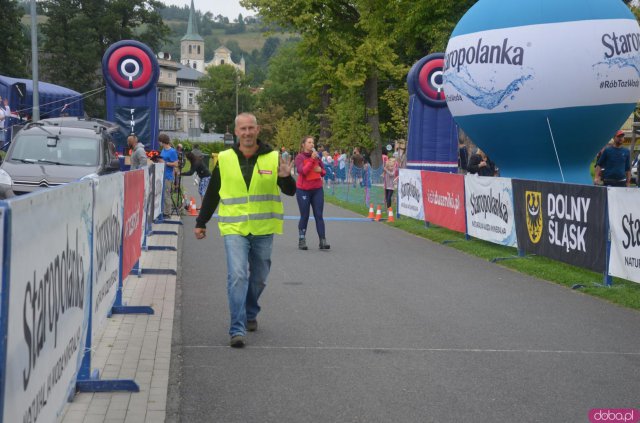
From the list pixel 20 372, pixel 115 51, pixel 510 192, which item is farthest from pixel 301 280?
pixel 115 51

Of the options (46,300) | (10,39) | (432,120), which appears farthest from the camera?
(10,39)

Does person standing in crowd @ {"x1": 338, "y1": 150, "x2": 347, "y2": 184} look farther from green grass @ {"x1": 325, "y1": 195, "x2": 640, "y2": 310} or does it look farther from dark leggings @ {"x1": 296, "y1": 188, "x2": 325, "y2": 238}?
dark leggings @ {"x1": 296, "y1": 188, "x2": 325, "y2": 238}

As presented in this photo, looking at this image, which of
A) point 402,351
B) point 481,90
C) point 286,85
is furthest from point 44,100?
point 286,85

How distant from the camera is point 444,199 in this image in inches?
740

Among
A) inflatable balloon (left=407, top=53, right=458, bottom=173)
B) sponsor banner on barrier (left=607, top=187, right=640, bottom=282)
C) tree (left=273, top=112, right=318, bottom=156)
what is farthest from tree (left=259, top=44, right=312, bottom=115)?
sponsor banner on barrier (left=607, top=187, right=640, bottom=282)

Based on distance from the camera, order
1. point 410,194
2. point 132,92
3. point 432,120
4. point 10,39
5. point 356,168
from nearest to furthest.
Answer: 1. point 410,194
2. point 132,92
3. point 432,120
4. point 356,168
5. point 10,39

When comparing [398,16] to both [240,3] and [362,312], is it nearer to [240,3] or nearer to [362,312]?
[240,3]

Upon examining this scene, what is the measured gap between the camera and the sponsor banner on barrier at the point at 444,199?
17.6 m

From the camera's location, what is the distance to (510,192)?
14711 mm

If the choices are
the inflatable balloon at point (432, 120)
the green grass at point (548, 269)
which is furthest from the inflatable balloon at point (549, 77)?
the inflatable balloon at point (432, 120)

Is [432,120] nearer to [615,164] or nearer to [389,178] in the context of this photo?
[389,178]

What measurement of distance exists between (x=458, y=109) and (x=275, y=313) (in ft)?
36.6

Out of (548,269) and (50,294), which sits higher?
(50,294)

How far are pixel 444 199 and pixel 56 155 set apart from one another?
7588mm
